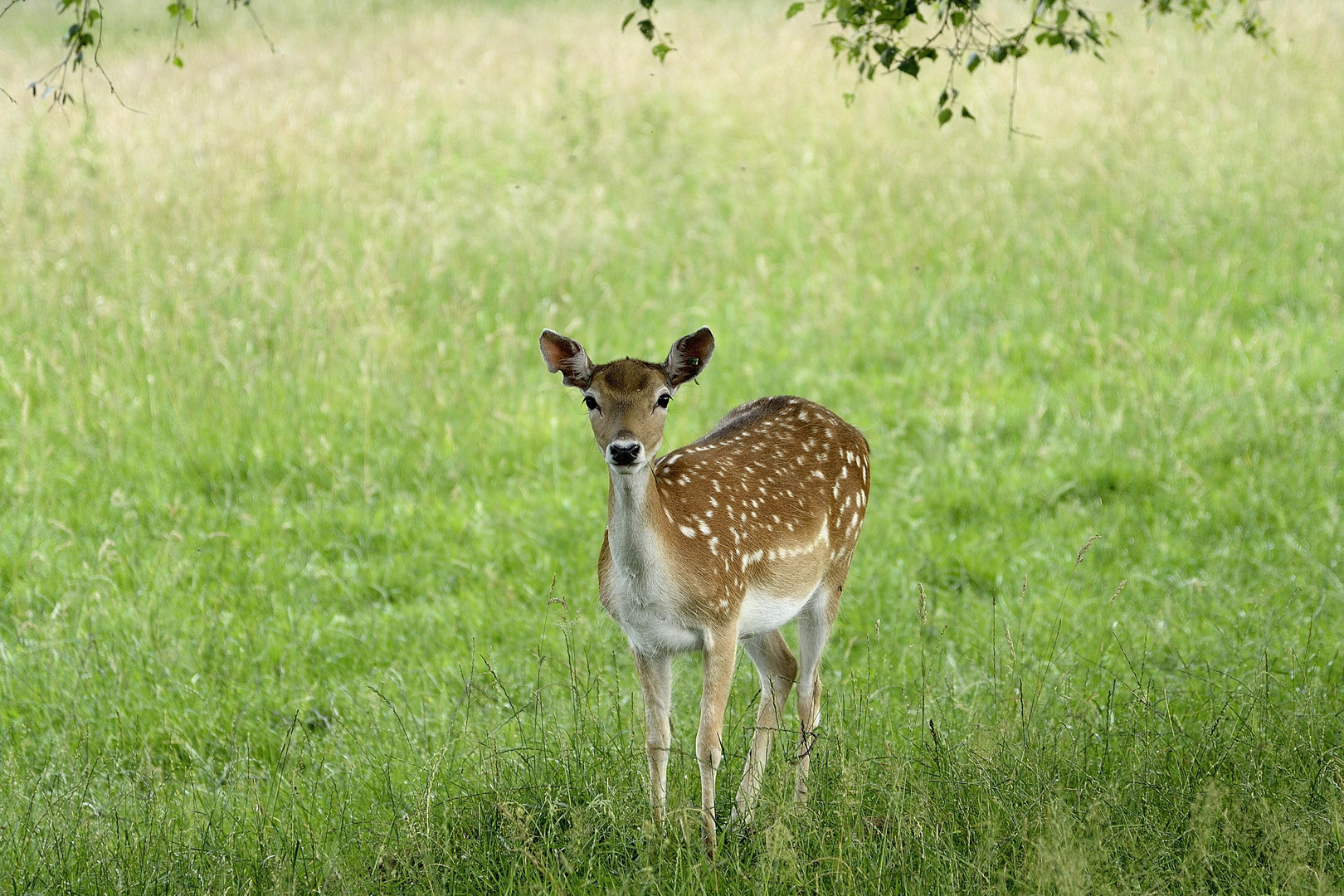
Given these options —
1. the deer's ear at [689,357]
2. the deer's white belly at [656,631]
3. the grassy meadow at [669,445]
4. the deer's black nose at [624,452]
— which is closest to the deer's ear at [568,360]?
the deer's ear at [689,357]

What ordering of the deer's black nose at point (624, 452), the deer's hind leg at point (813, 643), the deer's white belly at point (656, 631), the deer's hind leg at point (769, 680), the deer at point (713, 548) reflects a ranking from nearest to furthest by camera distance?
the deer's black nose at point (624, 452) < the deer at point (713, 548) < the deer's white belly at point (656, 631) < the deer's hind leg at point (769, 680) < the deer's hind leg at point (813, 643)

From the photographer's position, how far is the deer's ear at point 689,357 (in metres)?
4.04

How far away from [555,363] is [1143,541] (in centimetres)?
388

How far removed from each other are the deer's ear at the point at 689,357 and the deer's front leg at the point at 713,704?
2.71ft

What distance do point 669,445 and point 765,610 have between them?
11.1ft

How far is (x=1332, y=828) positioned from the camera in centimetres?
371

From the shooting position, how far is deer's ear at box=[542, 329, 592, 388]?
159 inches

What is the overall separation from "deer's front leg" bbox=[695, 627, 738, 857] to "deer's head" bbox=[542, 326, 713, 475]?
0.65 metres

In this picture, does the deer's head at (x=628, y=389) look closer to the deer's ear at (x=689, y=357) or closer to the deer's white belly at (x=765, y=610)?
the deer's ear at (x=689, y=357)

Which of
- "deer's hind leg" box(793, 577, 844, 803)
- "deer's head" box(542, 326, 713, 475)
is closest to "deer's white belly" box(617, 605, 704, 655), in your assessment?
"deer's head" box(542, 326, 713, 475)

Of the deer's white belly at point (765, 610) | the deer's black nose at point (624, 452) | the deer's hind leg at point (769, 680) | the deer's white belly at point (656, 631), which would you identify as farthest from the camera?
the deer's hind leg at point (769, 680)

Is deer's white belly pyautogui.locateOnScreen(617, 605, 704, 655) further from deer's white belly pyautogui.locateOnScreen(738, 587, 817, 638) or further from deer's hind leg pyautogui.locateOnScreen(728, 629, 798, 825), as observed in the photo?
deer's hind leg pyautogui.locateOnScreen(728, 629, 798, 825)

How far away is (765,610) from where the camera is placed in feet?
14.8

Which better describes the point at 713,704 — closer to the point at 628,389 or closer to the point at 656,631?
the point at 656,631
